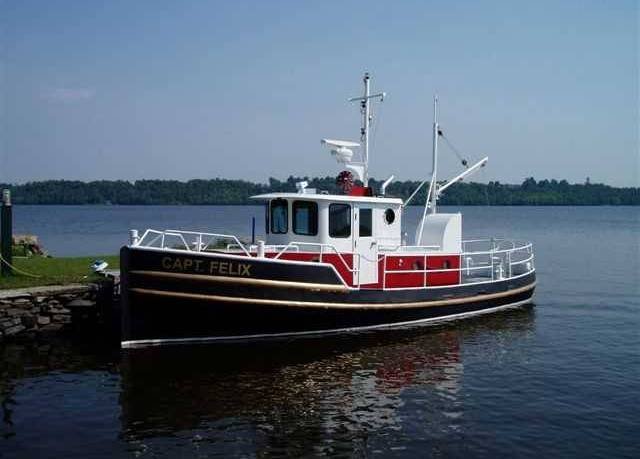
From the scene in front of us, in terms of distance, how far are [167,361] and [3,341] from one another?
15.2 ft

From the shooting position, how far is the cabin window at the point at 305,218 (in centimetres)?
1648

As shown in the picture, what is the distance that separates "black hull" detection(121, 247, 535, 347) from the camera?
14164 mm

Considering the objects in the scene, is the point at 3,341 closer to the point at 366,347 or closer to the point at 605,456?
the point at 366,347

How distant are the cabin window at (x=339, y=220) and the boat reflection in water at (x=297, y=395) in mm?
2732

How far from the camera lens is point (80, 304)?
1620 cm

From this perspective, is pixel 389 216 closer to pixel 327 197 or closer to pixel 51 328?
pixel 327 197

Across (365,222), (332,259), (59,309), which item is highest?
(365,222)

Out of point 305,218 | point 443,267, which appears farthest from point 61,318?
point 443,267

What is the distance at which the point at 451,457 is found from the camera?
9344 mm

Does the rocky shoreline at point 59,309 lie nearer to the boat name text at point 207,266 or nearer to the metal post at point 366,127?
the boat name text at point 207,266

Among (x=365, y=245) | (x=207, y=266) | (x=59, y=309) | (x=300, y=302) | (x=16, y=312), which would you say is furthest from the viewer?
(x=365, y=245)

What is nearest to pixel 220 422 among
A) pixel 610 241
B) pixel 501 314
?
pixel 501 314

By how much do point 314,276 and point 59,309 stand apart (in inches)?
265

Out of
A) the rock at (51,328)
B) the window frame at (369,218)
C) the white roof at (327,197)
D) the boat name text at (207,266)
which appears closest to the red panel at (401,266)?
the window frame at (369,218)
